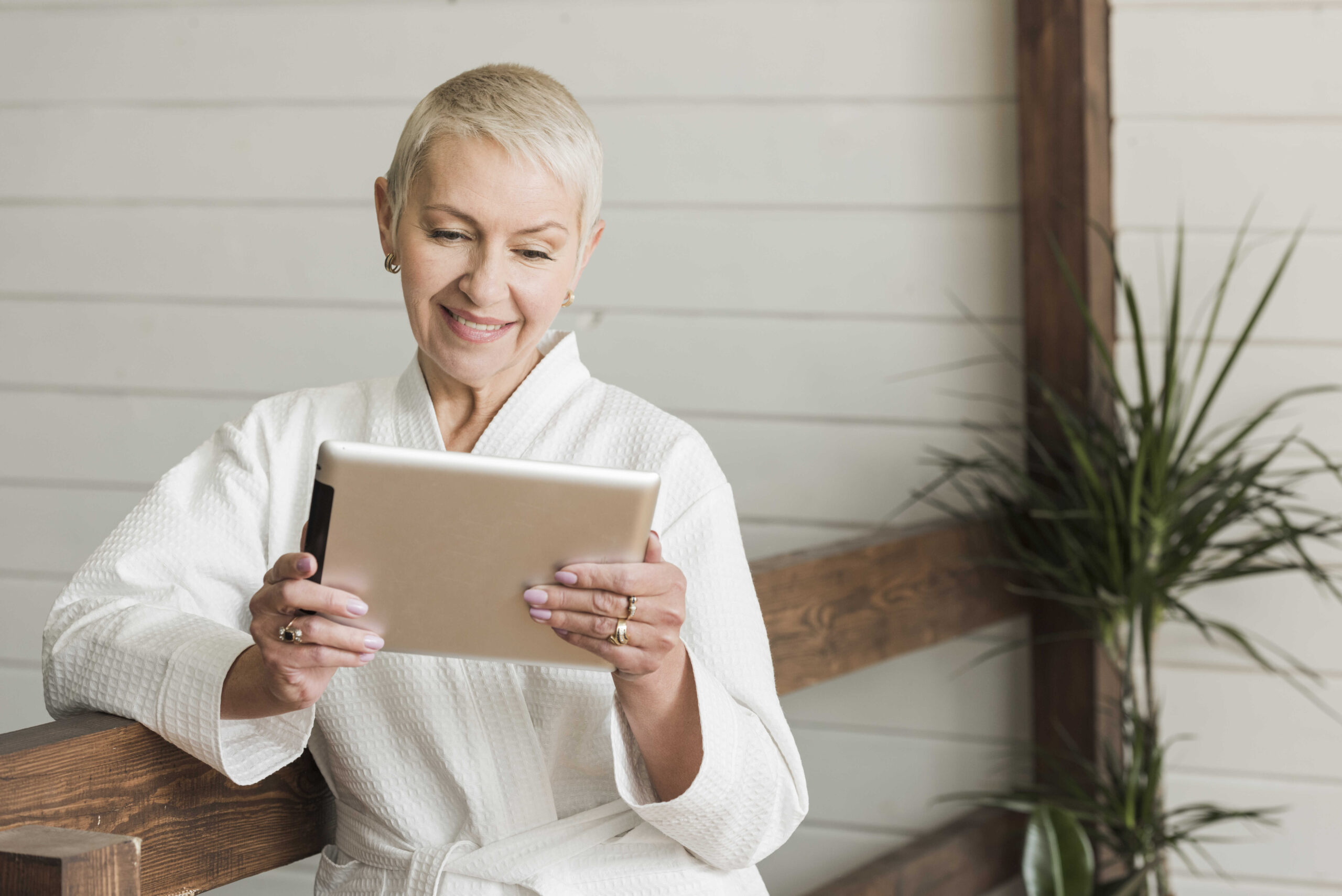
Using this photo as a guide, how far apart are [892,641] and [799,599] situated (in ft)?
0.90

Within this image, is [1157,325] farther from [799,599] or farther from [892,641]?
[799,599]

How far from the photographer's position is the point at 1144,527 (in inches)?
76.0

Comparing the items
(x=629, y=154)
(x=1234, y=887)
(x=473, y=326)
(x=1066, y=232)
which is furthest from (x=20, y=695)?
(x=1234, y=887)

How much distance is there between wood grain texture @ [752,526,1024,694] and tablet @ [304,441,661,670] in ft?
2.69

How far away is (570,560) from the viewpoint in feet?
2.82

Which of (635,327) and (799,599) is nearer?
(799,599)

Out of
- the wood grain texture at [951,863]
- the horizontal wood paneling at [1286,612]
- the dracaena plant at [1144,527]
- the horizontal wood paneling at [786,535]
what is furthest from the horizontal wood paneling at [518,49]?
the wood grain texture at [951,863]

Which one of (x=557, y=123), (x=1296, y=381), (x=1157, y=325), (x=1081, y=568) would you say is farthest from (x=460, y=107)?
(x=1296, y=381)

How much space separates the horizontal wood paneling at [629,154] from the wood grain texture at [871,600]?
667 millimetres

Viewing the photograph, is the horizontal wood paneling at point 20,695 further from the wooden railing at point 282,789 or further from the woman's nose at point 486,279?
the woman's nose at point 486,279

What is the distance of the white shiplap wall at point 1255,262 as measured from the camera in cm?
206

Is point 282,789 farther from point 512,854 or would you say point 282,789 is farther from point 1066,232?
point 1066,232

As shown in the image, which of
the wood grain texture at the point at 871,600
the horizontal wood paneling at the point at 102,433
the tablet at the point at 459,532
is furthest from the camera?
the horizontal wood paneling at the point at 102,433

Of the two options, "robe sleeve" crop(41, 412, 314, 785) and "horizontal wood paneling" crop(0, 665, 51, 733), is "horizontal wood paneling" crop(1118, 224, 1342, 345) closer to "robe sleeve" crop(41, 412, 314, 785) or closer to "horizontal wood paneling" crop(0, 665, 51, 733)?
"robe sleeve" crop(41, 412, 314, 785)
